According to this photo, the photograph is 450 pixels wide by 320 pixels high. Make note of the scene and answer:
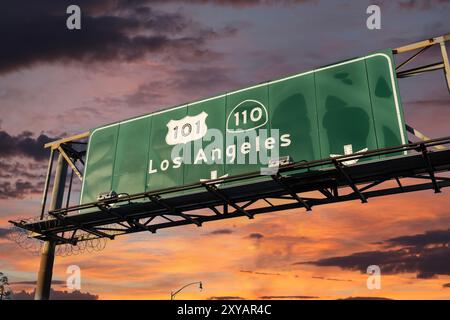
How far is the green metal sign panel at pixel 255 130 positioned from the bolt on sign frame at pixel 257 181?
6 centimetres

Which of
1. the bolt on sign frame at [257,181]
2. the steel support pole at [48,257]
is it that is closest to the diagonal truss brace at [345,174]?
the bolt on sign frame at [257,181]

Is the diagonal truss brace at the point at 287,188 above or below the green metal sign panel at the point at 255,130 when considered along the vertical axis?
below

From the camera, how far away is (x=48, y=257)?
74.1 feet

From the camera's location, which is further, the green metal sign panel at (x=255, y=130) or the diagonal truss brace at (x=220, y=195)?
the diagonal truss brace at (x=220, y=195)

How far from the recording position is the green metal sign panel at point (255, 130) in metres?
15.3

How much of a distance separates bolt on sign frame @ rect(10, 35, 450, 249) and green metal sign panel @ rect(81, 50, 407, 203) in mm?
59

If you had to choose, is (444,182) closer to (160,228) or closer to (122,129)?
(160,228)

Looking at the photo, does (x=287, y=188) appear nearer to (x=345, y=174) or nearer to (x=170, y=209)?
(x=345, y=174)

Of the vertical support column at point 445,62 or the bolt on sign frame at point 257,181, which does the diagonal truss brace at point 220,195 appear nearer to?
the bolt on sign frame at point 257,181

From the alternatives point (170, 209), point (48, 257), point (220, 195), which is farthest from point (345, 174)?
point (48, 257)

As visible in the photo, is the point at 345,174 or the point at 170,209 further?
the point at 170,209

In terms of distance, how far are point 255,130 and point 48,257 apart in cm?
1227

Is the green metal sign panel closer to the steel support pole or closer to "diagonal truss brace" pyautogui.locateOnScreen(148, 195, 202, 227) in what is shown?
"diagonal truss brace" pyautogui.locateOnScreen(148, 195, 202, 227)

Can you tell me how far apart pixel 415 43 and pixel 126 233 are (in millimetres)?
13985
